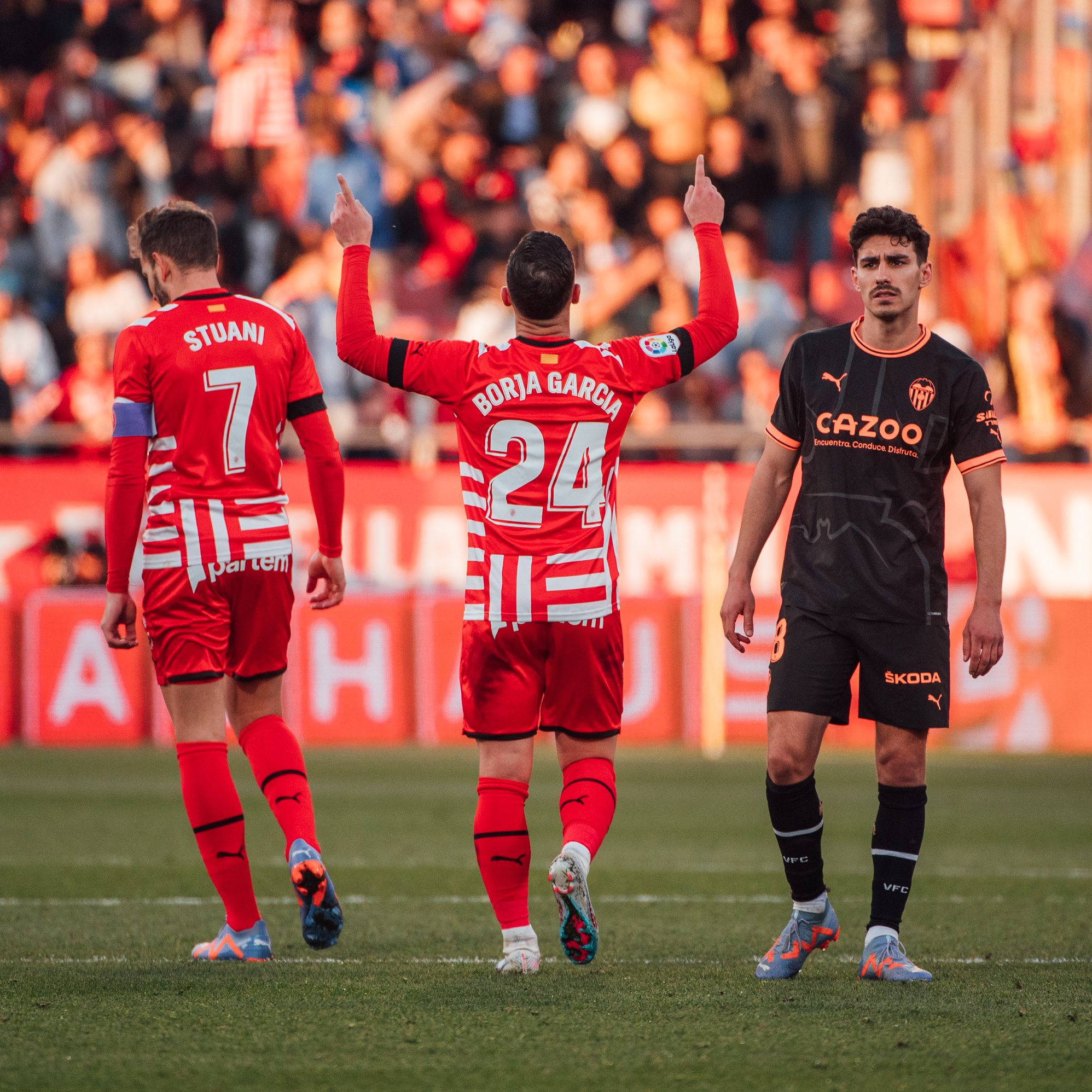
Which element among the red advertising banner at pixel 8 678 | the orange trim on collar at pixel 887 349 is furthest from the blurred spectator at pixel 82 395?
the orange trim on collar at pixel 887 349

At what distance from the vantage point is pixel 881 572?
16.3ft

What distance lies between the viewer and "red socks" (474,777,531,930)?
495 centimetres

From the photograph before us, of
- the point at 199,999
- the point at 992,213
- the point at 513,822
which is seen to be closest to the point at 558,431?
the point at 513,822

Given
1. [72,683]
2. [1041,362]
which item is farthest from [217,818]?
[1041,362]

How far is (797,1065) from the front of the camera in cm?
390

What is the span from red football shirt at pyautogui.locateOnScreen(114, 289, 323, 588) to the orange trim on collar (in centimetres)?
170

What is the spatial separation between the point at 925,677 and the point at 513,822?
120 cm

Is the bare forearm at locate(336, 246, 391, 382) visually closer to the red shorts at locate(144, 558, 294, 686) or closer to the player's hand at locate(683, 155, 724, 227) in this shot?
the red shorts at locate(144, 558, 294, 686)

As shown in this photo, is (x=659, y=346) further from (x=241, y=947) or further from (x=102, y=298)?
(x=102, y=298)

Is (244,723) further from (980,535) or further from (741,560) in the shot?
(980,535)

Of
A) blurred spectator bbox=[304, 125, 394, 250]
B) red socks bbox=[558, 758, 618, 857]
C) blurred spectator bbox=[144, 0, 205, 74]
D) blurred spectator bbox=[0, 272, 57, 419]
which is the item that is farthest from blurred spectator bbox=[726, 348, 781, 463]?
red socks bbox=[558, 758, 618, 857]

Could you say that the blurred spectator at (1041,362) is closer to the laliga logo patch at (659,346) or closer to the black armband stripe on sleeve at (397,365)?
the laliga logo patch at (659,346)

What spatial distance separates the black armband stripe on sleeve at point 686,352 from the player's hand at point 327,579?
4.05 feet

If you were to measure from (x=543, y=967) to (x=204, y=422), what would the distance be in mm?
1864
